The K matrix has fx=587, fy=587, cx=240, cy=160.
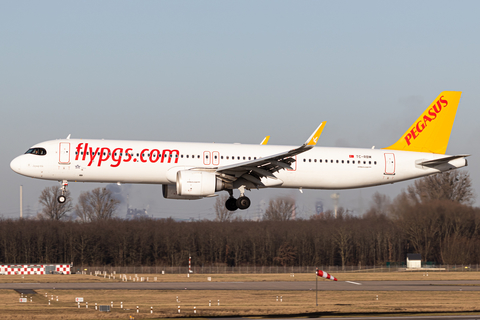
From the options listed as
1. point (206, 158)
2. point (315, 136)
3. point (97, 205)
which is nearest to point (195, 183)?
point (206, 158)

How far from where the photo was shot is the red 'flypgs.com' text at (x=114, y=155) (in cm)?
3781

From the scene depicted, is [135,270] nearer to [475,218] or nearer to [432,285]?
[432,285]

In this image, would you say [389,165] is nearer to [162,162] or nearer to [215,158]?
[215,158]

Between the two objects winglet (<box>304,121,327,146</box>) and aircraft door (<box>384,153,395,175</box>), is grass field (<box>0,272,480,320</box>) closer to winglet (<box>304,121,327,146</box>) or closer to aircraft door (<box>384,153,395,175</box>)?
aircraft door (<box>384,153,395,175</box>)

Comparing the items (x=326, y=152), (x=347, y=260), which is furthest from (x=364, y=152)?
(x=347, y=260)

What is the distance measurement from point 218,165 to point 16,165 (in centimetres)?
1311

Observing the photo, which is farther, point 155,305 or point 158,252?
point 158,252

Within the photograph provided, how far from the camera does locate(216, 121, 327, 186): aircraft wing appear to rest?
35.5m

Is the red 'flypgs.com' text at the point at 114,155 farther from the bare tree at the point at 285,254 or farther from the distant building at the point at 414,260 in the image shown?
the bare tree at the point at 285,254

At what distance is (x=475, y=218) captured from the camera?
80250 millimetres

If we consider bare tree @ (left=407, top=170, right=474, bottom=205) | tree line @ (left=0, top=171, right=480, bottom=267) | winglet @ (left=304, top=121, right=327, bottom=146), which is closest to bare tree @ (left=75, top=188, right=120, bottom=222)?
tree line @ (left=0, top=171, right=480, bottom=267)

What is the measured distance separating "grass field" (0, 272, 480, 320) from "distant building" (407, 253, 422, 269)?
37.8 meters

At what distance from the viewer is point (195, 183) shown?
37156 mm

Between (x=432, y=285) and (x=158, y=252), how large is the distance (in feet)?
183
